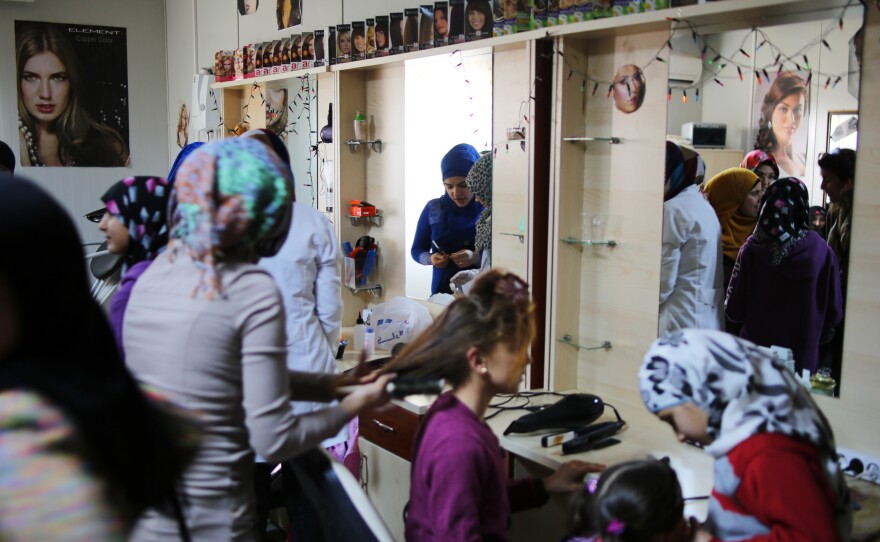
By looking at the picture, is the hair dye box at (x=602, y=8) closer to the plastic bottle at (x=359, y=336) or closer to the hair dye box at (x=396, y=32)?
the hair dye box at (x=396, y=32)

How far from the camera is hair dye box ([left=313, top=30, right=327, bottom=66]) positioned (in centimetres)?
383

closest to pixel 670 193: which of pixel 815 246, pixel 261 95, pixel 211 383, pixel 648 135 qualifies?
pixel 648 135

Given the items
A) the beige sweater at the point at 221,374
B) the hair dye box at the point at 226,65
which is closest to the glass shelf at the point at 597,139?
the beige sweater at the point at 221,374

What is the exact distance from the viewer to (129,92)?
613 cm

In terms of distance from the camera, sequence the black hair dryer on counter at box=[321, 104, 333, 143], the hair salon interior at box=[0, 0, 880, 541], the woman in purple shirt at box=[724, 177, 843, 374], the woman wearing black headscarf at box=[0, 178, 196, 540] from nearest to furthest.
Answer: the woman wearing black headscarf at box=[0, 178, 196, 540] → the hair salon interior at box=[0, 0, 880, 541] → the woman in purple shirt at box=[724, 177, 843, 374] → the black hair dryer on counter at box=[321, 104, 333, 143]

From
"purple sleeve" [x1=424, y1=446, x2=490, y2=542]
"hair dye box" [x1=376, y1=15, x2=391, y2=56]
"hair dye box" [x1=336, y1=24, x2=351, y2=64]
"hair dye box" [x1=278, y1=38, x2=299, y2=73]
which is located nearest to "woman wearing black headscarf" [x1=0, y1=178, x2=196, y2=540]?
"purple sleeve" [x1=424, y1=446, x2=490, y2=542]

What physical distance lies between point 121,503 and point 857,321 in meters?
1.83

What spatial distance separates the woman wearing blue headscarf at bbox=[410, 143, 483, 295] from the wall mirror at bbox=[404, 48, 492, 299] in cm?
4

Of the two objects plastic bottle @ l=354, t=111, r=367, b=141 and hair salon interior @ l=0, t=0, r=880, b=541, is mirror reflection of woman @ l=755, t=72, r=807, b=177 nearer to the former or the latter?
hair salon interior @ l=0, t=0, r=880, b=541

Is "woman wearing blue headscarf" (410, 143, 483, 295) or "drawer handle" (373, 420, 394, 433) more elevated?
"woman wearing blue headscarf" (410, 143, 483, 295)

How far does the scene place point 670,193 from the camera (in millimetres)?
2482

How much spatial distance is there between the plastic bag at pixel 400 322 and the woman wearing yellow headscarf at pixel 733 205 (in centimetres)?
141

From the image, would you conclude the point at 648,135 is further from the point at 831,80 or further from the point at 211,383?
the point at 211,383

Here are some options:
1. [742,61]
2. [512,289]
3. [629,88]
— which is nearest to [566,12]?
[629,88]
